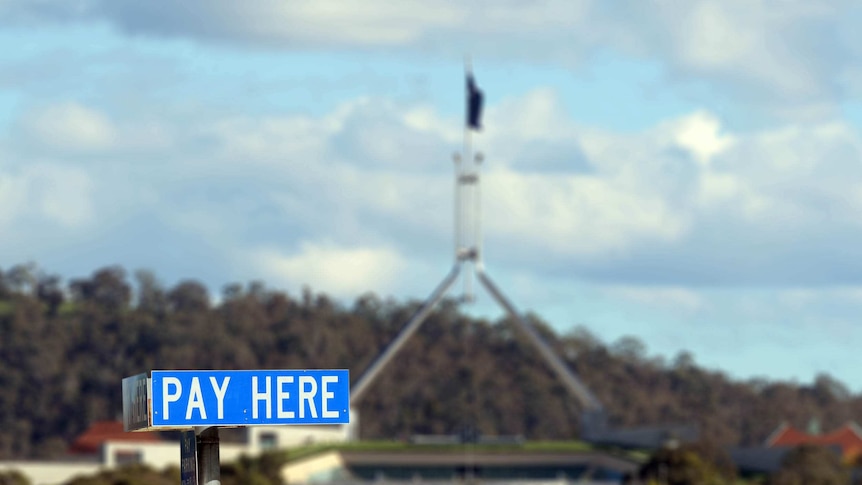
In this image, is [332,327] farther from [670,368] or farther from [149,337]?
[670,368]

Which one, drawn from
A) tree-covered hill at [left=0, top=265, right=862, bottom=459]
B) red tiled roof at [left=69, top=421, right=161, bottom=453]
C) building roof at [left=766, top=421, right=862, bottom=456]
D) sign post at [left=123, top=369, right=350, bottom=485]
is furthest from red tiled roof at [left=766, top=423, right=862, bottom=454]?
sign post at [left=123, top=369, right=350, bottom=485]

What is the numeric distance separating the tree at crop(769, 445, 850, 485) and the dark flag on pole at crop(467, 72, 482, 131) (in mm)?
35903

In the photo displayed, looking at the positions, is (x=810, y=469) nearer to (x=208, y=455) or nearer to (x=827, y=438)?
(x=827, y=438)

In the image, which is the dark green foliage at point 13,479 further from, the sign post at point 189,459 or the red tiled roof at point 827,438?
the sign post at point 189,459

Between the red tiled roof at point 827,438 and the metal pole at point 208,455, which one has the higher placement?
the metal pole at point 208,455

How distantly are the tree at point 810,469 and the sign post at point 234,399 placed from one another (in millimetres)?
68492

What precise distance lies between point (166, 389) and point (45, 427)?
445 feet

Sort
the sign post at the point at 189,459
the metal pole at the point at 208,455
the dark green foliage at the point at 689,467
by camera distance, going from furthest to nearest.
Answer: the dark green foliage at the point at 689,467 → the metal pole at the point at 208,455 → the sign post at the point at 189,459

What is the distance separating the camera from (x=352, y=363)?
16162 centimetres

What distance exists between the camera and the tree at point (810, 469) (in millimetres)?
82062

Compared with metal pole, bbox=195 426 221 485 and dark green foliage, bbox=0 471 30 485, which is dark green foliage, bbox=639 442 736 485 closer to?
dark green foliage, bbox=0 471 30 485

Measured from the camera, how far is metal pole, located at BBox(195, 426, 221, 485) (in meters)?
15.5

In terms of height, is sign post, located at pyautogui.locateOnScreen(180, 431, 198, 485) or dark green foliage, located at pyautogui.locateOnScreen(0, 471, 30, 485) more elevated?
sign post, located at pyautogui.locateOnScreen(180, 431, 198, 485)

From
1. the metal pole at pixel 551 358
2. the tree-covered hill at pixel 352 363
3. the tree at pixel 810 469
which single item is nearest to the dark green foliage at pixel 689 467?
the tree at pixel 810 469
